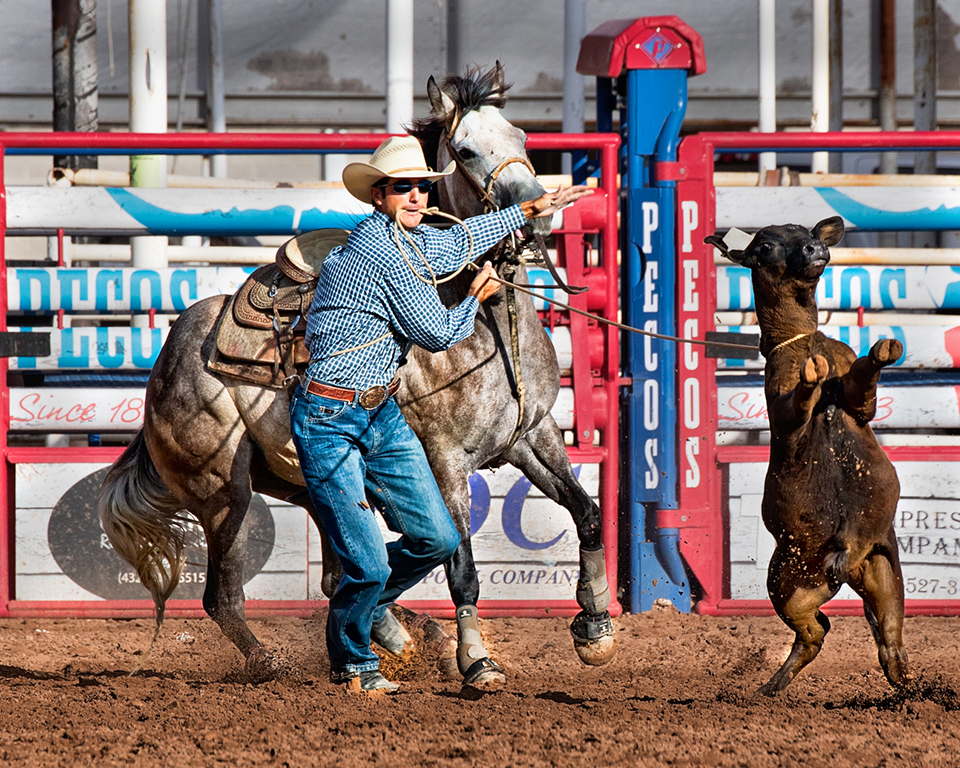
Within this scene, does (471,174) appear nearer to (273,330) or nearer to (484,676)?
(273,330)

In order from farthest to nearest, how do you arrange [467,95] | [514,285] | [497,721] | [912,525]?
[912,525] < [467,95] < [514,285] < [497,721]

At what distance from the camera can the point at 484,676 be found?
175 inches

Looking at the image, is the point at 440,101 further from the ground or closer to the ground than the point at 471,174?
further from the ground

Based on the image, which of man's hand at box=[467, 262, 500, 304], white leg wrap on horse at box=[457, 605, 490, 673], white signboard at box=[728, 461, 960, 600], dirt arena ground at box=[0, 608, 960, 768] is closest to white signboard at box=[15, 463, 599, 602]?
white signboard at box=[728, 461, 960, 600]

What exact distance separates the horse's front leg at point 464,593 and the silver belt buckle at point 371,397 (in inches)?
34.8

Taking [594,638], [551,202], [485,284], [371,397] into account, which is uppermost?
[551,202]

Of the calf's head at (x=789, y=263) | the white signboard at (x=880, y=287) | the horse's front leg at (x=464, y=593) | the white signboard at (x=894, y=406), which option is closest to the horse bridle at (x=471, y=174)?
the calf's head at (x=789, y=263)

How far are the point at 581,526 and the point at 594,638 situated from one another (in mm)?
484

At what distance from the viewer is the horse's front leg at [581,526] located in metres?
4.86

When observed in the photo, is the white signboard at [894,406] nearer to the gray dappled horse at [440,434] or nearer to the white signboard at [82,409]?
the white signboard at [82,409]

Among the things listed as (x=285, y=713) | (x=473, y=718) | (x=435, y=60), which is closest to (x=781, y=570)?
(x=473, y=718)

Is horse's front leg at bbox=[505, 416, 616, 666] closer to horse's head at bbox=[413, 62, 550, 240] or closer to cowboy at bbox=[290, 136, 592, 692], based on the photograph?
cowboy at bbox=[290, 136, 592, 692]

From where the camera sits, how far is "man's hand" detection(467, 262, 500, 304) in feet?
13.8

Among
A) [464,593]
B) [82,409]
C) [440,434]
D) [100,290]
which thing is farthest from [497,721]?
[100,290]
